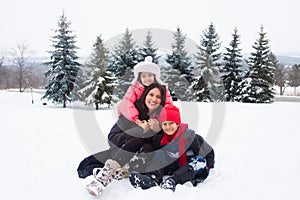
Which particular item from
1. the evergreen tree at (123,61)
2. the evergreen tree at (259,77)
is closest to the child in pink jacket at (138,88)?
the evergreen tree at (123,61)

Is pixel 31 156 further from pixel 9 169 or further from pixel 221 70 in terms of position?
pixel 221 70

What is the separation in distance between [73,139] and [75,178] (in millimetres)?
1502

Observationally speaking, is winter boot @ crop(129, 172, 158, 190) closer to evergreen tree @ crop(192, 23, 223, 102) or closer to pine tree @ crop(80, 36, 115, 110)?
pine tree @ crop(80, 36, 115, 110)

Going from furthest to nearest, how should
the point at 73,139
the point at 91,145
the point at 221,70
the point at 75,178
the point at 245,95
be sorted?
the point at 221,70, the point at 245,95, the point at 73,139, the point at 91,145, the point at 75,178

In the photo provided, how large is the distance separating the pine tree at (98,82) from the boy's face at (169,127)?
12.6 m

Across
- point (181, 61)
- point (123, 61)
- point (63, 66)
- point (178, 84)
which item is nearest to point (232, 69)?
point (181, 61)

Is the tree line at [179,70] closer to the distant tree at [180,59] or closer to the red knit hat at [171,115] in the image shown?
the distant tree at [180,59]

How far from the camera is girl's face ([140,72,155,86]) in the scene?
10.1 feet

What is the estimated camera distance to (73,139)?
390 centimetres

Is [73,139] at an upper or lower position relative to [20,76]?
lower

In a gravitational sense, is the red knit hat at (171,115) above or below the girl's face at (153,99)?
below

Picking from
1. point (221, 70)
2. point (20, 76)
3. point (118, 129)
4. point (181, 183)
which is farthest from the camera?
point (20, 76)

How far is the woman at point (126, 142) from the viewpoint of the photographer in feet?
7.05

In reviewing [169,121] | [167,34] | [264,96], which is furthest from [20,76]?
[169,121]
